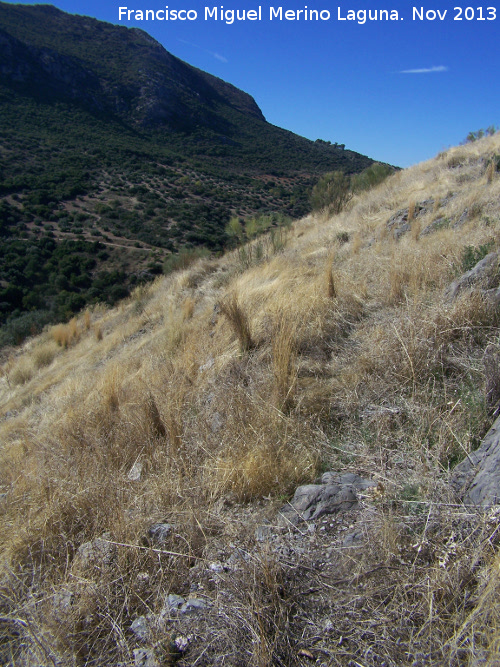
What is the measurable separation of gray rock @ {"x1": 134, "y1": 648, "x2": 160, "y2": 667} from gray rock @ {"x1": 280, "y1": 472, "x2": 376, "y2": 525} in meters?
0.76

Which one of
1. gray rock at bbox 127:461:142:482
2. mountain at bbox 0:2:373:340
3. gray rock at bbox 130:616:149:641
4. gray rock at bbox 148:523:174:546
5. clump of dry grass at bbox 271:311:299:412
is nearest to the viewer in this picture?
gray rock at bbox 130:616:149:641

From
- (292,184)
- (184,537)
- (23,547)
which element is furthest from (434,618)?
(292,184)

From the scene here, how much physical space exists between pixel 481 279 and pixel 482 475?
2011 mm

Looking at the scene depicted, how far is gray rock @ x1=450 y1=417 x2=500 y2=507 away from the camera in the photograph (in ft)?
5.38

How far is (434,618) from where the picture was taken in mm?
1271

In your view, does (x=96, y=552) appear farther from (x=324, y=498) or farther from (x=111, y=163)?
(x=111, y=163)

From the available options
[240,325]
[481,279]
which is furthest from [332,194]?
[481,279]

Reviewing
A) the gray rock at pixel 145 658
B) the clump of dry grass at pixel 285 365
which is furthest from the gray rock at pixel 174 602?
the clump of dry grass at pixel 285 365

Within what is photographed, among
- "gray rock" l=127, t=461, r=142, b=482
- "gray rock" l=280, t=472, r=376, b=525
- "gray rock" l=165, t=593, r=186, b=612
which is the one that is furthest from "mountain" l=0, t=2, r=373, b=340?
"gray rock" l=165, t=593, r=186, b=612

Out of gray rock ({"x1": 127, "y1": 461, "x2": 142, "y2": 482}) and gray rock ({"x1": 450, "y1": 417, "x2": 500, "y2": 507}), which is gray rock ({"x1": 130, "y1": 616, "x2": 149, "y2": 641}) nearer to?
gray rock ({"x1": 127, "y1": 461, "x2": 142, "y2": 482})

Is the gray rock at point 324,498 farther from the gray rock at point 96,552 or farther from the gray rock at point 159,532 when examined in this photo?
the gray rock at point 96,552

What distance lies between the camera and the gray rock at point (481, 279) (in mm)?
3215

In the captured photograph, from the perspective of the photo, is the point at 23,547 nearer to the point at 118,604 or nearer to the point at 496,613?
A: the point at 118,604

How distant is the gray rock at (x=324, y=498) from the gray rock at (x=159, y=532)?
0.56 meters
